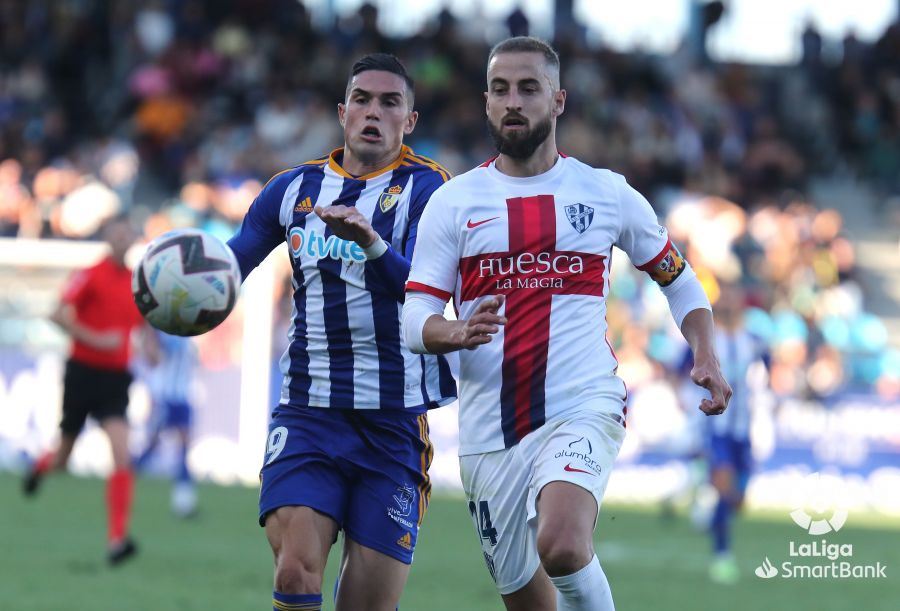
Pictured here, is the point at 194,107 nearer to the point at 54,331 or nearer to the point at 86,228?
the point at 86,228

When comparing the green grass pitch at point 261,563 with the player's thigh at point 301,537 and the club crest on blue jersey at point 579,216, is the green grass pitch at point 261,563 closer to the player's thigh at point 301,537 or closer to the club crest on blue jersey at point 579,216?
the player's thigh at point 301,537

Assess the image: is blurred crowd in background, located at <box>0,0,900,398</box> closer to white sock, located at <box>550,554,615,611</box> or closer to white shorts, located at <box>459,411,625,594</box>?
white shorts, located at <box>459,411,625,594</box>

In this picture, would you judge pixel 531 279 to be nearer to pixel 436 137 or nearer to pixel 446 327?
pixel 446 327

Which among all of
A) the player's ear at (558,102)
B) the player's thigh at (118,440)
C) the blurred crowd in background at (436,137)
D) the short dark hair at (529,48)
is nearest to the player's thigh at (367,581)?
the player's ear at (558,102)

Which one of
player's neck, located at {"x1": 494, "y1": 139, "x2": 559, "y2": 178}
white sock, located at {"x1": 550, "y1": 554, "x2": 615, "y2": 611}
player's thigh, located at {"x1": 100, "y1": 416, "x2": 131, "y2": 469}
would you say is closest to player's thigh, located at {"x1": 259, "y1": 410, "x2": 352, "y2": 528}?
white sock, located at {"x1": 550, "y1": 554, "x2": 615, "y2": 611}

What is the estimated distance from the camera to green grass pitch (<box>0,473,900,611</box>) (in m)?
9.92

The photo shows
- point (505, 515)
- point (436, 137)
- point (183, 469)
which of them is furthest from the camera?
point (436, 137)

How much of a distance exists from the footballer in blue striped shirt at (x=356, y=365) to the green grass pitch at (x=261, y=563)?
11.1ft

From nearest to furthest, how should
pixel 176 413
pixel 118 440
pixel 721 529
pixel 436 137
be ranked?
pixel 118 440
pixel 721 529
pixel 176 413
pixel 436 137

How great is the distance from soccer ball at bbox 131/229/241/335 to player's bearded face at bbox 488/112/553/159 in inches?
47.7

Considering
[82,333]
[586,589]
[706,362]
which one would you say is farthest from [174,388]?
[586,589]

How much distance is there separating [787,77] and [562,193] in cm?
2267

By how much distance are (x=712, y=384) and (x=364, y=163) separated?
172 cm

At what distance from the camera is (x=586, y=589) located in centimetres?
559
